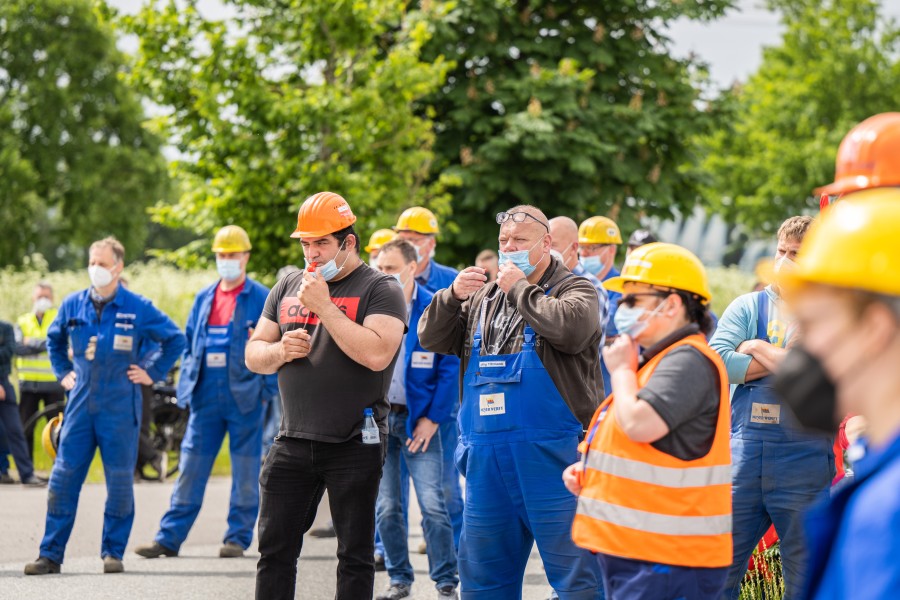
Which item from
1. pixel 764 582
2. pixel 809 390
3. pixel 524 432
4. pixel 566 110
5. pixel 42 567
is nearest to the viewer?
pixel 809 390

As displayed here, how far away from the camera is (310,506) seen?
6012 mm

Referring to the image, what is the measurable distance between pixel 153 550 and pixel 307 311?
13.1 feet

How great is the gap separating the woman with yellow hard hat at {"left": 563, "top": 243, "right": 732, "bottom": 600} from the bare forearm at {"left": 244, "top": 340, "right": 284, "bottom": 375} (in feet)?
7.03

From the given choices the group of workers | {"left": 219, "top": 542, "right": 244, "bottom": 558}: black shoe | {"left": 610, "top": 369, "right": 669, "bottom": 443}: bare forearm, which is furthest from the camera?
{"left": 219, "top": 542, "right": 244, "bottom": 558}: black shoe

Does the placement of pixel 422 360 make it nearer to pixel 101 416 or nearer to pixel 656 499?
pixel 101 416

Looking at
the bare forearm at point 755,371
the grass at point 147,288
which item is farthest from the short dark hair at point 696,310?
the grass at point 147,288

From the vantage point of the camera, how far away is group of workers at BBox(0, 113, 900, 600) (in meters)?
2.27

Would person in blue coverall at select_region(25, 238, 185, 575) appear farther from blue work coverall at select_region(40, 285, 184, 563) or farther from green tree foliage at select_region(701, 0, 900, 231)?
green tree foliage at select_region(701, 0, 900, 231)

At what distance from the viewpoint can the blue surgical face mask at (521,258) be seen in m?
5.90

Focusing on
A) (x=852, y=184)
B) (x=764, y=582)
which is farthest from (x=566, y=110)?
(x=852, y=184)

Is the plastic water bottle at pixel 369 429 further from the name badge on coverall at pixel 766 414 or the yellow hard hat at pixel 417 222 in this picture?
the yellow hard hat at pixel 417 222

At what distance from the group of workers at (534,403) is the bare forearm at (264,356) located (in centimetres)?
2

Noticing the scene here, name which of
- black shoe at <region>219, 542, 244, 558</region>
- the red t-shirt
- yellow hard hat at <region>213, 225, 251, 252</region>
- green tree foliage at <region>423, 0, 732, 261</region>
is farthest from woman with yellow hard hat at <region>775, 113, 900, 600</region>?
green tree foliage at <region>423, 0, 732, 261</region>

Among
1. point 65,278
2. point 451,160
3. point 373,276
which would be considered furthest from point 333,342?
point 65,278
